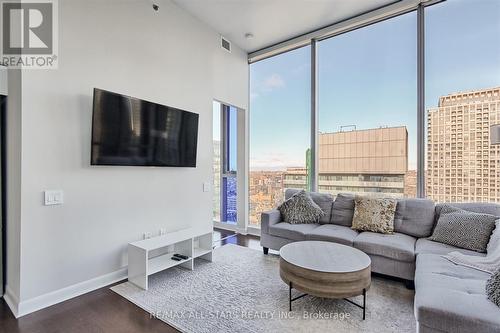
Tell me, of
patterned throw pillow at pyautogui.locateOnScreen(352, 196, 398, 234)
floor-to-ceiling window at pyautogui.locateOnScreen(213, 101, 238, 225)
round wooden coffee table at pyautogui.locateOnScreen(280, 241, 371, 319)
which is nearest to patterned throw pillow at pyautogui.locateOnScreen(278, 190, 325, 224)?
patterned throw pillow at pyautogui.locateOnScreen(352, 196, 398, 234)

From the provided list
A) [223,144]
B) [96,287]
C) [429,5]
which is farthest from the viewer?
[223,144]

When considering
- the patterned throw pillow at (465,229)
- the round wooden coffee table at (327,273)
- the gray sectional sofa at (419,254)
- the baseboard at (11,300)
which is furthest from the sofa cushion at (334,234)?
the baseboard at (11,300)

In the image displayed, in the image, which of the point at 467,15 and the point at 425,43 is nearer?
the point at 467,15

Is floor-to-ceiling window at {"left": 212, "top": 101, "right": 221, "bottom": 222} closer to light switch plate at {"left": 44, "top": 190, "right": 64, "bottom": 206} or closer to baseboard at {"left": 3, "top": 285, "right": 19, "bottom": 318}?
light switch plate at {"left": 44, "top": 190, "right": 64, "bottom": 206}

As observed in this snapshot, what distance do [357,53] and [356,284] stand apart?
11.1 feet

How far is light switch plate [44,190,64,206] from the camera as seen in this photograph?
91.6 inches

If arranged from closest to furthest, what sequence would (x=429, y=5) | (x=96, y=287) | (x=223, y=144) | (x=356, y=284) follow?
(x=356, y=284), (x=96, y=287), (x=429, y=5), (x=223, y=144)

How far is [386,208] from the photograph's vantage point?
3197mm

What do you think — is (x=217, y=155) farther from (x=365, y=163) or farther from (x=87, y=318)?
(x=87, y=318)

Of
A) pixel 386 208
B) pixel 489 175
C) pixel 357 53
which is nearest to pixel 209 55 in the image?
pixel 357 53

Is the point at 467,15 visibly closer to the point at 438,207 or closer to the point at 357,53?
the point at 357,53

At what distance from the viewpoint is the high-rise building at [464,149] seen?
3039 millimetres

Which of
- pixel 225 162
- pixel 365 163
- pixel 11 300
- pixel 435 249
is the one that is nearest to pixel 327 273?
pixel 435 249

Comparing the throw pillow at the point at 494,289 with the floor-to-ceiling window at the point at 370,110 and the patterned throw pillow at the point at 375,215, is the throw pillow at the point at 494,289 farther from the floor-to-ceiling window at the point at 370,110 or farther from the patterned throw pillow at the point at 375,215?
the floor-to-ceiling window at the point at 370,110
